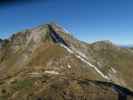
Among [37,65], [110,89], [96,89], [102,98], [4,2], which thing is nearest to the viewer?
[4,2]

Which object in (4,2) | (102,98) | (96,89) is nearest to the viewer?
(4,2)

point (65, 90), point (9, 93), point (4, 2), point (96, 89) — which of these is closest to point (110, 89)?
point (96, 89)

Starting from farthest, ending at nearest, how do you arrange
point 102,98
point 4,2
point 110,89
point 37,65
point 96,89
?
point 37,65 < point 110,89 < point 96,89 < point 102,98 < point 4,2

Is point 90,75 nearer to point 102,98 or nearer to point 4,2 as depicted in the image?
point 102,98

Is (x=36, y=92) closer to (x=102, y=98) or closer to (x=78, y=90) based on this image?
(x=78, y=90)

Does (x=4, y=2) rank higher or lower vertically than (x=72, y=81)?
higher

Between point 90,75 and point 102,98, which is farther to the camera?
point 90,75

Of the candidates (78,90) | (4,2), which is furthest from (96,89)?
(4,2)

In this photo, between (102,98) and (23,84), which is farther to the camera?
(23,84)

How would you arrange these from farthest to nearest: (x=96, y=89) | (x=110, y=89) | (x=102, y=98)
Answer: (x=110, y=89), (x=96, y=89), (x=102, y=98)
